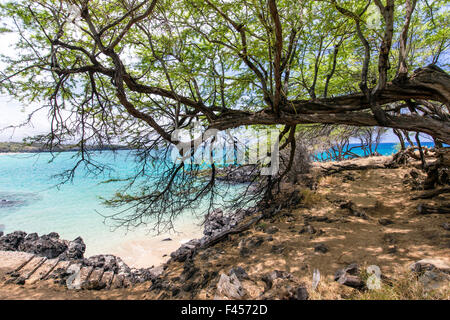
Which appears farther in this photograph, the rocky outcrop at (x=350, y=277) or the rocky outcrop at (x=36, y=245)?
the rocky outcrop at (x=36, y=245)

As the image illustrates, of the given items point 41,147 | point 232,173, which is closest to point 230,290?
point 232,173

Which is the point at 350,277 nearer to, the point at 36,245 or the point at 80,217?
the point at 36,245

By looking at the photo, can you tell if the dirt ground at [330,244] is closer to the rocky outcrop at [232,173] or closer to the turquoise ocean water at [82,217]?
the rocky outcrop at [232,173]

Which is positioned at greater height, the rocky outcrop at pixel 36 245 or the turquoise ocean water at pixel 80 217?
the rocky outcrop at pixel 36 245

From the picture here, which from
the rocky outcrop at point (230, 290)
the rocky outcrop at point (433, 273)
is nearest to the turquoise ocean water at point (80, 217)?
the rocky outcrop at point (230, 290)

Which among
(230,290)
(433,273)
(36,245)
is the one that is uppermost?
(433,273)

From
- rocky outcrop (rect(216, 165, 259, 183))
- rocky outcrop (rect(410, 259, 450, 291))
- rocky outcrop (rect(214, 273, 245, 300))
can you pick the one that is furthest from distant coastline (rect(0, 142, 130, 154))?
rocky outcrop (rect(410, 259, 450, 291))

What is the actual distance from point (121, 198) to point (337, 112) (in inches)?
165

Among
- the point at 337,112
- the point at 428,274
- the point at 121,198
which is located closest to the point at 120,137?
the point at 121,198

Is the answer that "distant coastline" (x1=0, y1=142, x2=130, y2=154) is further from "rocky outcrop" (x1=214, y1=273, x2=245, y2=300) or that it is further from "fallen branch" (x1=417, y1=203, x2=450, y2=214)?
"fallen branch" (x1=417, y1=203, x2=450, y2=214)

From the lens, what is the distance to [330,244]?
3.51 m

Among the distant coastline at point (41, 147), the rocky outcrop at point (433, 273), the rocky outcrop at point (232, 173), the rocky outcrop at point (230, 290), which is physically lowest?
the rocky outcrop at point (230, 290)

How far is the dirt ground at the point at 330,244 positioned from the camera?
2.73m
